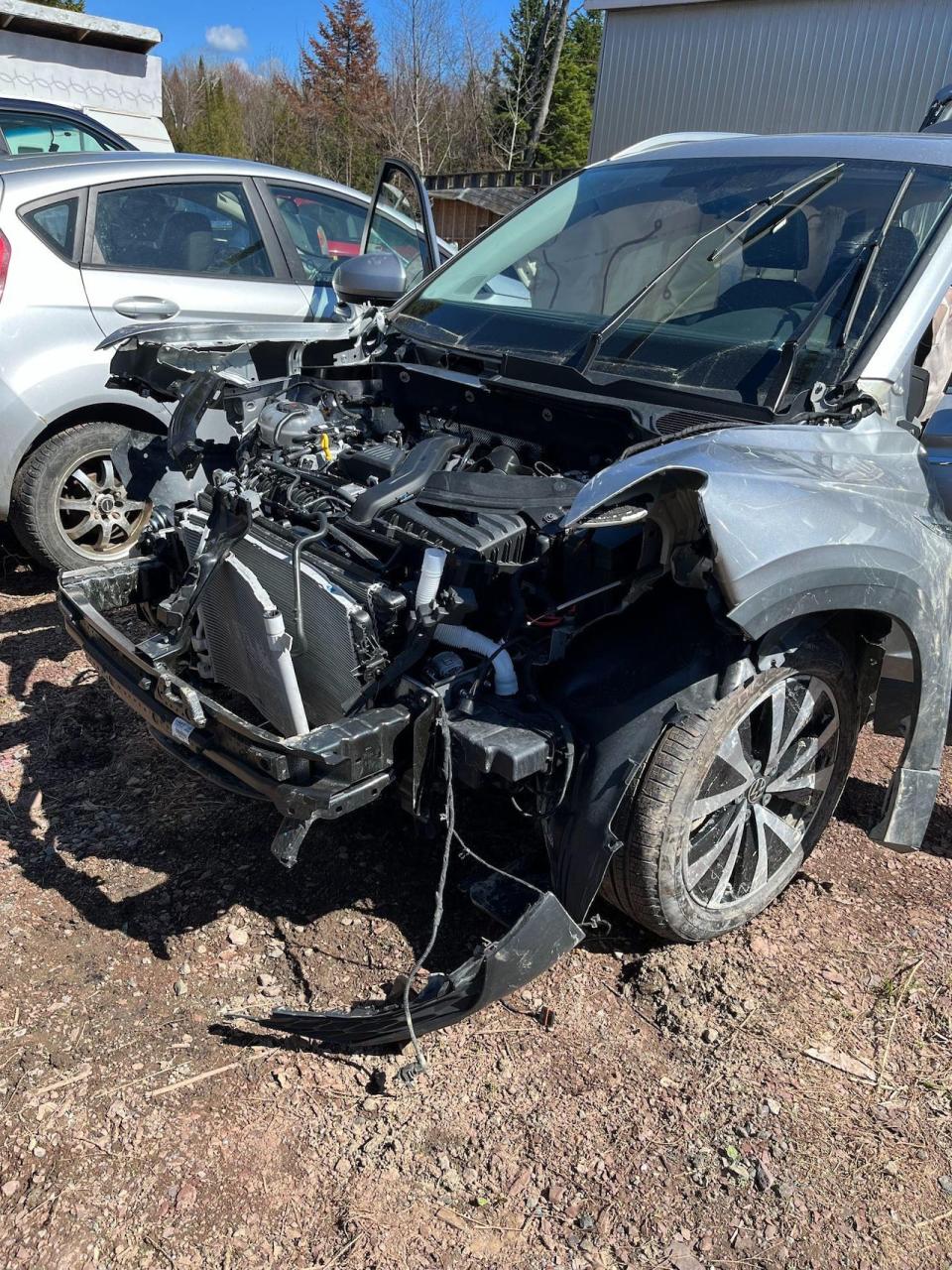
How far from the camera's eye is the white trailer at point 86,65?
53.3 feet

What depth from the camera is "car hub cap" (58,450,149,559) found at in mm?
4926

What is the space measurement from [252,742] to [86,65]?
732 inches

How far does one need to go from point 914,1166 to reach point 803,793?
3.25ft

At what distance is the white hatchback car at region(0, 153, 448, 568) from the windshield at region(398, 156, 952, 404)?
998 millimetres

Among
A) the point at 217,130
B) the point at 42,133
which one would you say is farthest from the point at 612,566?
the point at 217,130

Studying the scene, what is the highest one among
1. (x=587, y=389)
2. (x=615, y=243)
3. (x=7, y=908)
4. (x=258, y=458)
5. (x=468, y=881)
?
(x=615, y=243)

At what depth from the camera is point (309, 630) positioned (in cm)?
267

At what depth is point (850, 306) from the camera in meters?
2.80

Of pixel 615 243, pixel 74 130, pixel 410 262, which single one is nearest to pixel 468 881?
pixel 615 243

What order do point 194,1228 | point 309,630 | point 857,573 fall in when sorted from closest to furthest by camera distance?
point 194,1228 → point 857,573 → point 309,630

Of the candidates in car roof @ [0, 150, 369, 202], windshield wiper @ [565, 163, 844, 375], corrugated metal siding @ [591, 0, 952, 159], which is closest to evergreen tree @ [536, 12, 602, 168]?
corrugated metal siding @ [591, 0, 952, 159]

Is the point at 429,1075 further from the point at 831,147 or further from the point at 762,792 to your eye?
the point at 831,147

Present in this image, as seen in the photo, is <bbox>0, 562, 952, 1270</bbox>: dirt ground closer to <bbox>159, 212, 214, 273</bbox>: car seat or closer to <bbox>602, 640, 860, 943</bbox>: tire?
<bbox>602, 640, 860, 943</bbox>: tire

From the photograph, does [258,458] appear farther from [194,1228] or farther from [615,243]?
[194,1228]
